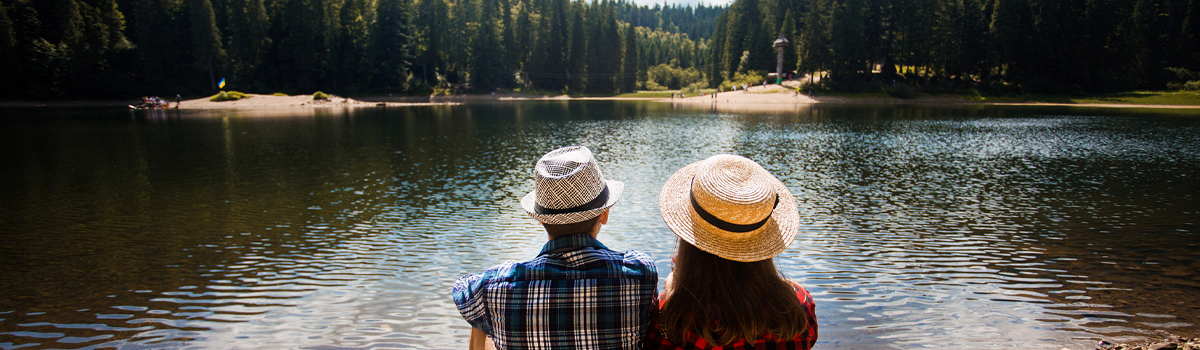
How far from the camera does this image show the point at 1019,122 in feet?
121

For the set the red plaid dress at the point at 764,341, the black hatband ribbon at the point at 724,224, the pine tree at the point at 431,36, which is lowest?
the red plaid dress at the point at 764,341

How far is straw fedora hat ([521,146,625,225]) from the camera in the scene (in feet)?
7.61

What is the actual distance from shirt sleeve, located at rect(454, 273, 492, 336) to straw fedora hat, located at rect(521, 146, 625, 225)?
1.24 feet

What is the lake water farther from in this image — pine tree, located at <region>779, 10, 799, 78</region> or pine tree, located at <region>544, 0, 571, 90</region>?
pine tree, located at <region>544, 0, 571, 90</region>

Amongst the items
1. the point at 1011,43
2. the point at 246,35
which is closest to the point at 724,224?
the point at 1011,43

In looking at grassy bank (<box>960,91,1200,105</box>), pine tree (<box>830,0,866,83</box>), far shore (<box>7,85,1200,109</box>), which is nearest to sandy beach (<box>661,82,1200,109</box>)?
far shore (<box>7,85,1200,109</box>)

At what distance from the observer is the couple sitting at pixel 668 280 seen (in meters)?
2.09

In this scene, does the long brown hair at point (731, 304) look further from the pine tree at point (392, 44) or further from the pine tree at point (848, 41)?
the pine tree at point (392, 44)

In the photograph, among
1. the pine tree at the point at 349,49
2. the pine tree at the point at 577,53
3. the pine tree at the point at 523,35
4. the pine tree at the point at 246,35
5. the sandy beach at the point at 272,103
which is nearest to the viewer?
the sandy beach at the point at 272,103

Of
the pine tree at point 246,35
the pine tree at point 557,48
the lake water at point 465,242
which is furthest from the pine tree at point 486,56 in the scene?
the lake water at point 465,242

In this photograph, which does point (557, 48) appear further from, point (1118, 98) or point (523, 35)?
point (1118, 98)

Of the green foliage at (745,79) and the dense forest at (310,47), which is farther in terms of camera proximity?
the green foliage at (745,79)

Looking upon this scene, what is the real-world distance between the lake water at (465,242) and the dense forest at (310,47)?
5739 centimetres

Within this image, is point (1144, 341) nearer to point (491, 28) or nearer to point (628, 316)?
point (628, 316)
